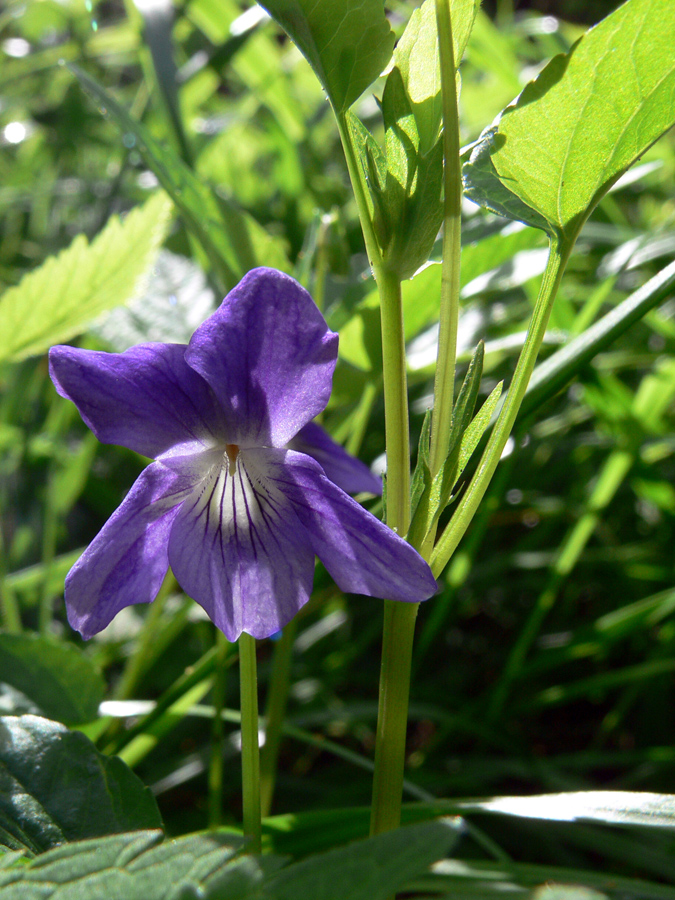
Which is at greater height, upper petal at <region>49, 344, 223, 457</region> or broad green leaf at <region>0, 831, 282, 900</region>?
upper petal at <region>49, 344, 223, 457</region>

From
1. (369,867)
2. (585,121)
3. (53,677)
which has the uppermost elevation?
(585,121)

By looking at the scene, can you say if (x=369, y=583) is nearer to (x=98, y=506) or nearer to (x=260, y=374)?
(x=260, y=374)

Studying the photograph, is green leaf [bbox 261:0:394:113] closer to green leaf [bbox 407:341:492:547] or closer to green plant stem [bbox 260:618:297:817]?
green leaf [bbox 407:341:492:547]

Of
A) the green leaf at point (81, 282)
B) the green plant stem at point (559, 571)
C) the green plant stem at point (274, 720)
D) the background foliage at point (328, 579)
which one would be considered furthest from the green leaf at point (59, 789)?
the green plant stem at point (559, 571)

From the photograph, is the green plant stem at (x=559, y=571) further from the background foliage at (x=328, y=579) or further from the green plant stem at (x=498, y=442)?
the green plant stem at (x=498, y=442)

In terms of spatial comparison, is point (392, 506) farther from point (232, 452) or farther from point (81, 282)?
point (81, 282)

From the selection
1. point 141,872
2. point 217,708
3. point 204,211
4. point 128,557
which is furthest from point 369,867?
point 204,211

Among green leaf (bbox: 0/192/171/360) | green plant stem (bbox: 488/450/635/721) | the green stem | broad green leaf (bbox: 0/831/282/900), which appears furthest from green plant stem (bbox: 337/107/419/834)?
green plant stem (bbox: 488/450/635/721)
